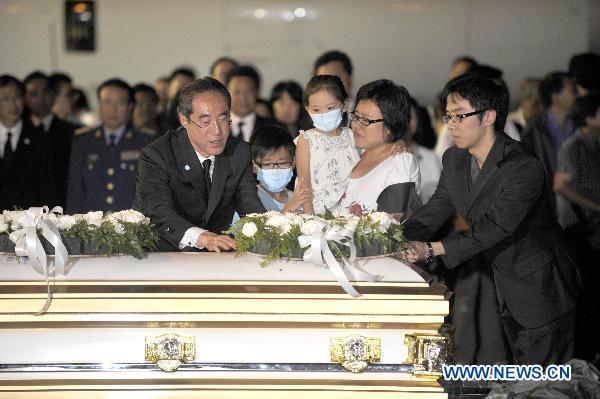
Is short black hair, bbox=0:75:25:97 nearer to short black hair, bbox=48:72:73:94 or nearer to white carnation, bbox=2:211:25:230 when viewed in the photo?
short black hair, bbox=48:72:73:94

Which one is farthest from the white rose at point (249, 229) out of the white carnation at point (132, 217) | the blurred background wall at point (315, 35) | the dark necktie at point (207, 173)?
the blurred background wall at point (315, 35)

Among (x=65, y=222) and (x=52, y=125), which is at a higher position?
(x=52, y=125)

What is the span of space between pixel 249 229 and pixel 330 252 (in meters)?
0.33

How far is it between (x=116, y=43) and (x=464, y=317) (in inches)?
270

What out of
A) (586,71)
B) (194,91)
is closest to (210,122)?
(194,91)

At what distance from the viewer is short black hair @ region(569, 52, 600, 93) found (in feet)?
26.0

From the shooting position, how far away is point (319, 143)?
5.11m

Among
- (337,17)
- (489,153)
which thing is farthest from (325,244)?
(337,17)

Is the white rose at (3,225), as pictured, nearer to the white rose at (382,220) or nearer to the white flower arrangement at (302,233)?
the white flower arrangement at (302,233)

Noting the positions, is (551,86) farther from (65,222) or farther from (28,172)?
(65,222)

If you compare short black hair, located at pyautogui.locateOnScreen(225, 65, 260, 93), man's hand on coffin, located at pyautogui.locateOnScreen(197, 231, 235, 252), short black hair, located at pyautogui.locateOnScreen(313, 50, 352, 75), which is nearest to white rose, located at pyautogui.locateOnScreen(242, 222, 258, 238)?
man's hand on coffin, located at pyautogui.locateOnScreen(197, 231, 235, 252)

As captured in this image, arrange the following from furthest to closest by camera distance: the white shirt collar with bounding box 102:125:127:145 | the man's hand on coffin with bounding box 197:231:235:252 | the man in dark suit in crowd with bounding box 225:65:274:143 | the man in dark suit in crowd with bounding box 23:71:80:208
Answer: the man in dark suit in crowd with bounding box 23:71:80:208 < the man in dark suit in crowd with bounding box 225:65:274:143 < the white shirt collar with bounding box 102:125:127:145 < the man's hand on coffin with bounding box 197:231:235:252

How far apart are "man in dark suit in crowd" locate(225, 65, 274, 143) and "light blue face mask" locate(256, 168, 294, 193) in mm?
2477

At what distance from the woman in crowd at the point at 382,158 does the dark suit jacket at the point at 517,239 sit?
0.36 m
